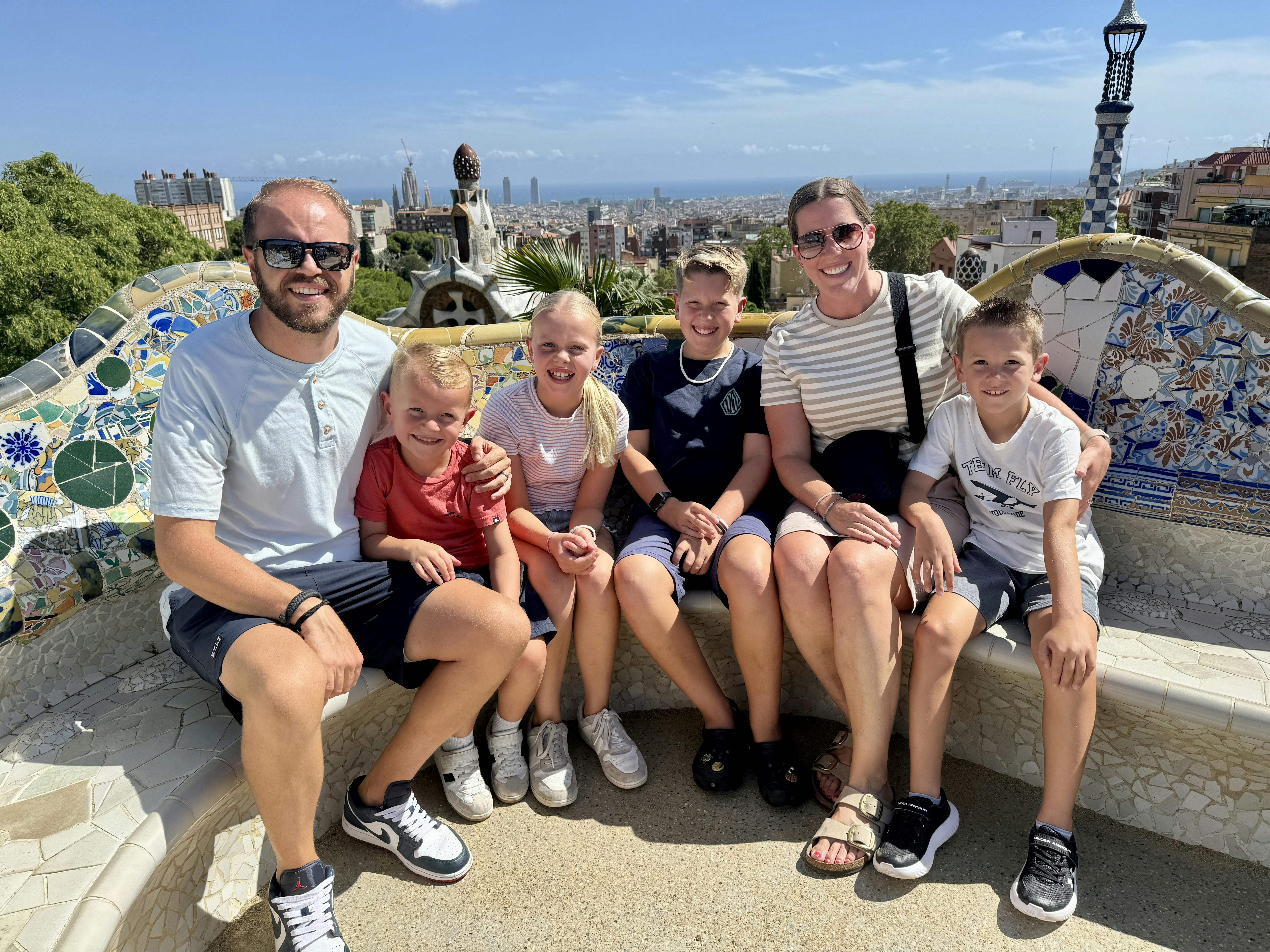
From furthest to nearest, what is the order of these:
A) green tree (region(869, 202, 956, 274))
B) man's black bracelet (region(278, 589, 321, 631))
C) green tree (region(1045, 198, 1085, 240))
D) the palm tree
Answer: green tree (region(1045, 198, 1085, 240)) < green tree (region(869, 202, 956, 274)) < the palm tree < man's black bracelet (region(278, 589, 321, 631))

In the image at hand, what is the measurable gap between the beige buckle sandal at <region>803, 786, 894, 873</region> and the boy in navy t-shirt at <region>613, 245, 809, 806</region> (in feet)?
0.72

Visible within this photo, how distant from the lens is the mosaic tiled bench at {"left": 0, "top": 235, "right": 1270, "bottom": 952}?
197cm

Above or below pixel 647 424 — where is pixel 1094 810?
below

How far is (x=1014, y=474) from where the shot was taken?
7.89 ft

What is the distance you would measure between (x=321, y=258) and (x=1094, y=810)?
276 cm

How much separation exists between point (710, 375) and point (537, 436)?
66 centimetres

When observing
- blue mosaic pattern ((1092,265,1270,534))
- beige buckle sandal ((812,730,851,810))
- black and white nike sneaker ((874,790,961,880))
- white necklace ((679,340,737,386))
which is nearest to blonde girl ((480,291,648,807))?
white necklace ((679,340,737,386))

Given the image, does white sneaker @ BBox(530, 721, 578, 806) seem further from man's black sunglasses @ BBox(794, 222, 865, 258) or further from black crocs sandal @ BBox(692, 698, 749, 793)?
man's black sunglasses @ BBox(794, 222, 865, 258)

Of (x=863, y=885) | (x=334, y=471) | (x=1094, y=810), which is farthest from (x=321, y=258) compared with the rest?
(x=1094, y=810)

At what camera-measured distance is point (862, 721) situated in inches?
89.7

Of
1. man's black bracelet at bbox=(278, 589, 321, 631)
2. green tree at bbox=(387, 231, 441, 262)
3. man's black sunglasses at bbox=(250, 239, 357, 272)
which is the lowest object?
man's black bracelet at bbox=(278, 589, 321, 631)

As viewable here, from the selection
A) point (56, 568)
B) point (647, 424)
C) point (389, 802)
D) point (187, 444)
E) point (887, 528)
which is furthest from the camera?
point (647, 424)

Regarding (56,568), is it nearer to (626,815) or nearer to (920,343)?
(626,815)

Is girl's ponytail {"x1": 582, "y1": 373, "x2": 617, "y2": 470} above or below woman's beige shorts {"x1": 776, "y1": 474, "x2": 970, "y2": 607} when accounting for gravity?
above
